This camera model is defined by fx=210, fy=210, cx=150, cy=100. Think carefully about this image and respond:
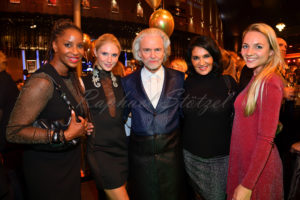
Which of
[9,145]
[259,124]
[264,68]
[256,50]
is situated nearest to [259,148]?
[259,124]

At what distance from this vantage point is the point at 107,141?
179 cm

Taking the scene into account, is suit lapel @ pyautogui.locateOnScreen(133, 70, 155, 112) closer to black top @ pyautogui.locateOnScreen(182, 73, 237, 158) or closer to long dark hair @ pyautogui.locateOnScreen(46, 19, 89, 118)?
black top @ pyautogui.locateOnScreen(182, 73, 237, 158)

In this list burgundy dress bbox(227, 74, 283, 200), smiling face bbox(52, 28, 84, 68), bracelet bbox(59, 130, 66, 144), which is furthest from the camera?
smiling face bbox(52, 28, 84, 68)

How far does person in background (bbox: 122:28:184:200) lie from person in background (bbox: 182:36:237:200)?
12 cm

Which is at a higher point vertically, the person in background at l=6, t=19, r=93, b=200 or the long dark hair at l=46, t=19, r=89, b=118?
the long dark hair at l=46, t=19, r=89, b=118

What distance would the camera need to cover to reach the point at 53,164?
1.46 meters

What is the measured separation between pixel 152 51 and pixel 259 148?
116 centimetres

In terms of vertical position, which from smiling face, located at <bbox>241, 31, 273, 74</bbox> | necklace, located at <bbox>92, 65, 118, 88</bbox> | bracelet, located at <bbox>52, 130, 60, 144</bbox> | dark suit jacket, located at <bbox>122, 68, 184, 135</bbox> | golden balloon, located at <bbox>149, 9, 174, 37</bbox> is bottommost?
bracelet, located at <bbox>52, 130, 60, 144</bbox>

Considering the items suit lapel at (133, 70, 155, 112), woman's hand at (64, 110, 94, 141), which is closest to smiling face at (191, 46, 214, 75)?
suit lapel at (133, 70, 155, 112)

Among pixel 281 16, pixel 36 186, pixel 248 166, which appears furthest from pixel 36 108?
pixel 281 16

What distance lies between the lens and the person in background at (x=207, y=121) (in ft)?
5.86

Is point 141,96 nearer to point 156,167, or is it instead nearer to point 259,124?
point 156,167

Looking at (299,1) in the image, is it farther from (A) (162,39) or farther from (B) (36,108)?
(B) (36,108)

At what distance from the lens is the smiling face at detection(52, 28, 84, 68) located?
58.7 inches
